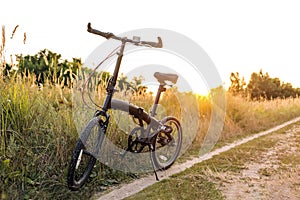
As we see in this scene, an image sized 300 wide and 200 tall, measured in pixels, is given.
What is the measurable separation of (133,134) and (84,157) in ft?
2.33

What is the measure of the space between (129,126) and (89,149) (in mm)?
1437

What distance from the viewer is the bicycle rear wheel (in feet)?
12.5

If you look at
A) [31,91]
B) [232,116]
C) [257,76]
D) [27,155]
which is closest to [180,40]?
[31,91]

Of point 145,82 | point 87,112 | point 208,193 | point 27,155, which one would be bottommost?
point 208,193

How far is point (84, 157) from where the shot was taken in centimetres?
448

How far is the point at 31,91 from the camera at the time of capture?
4746 mm

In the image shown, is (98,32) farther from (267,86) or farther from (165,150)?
(267,86)

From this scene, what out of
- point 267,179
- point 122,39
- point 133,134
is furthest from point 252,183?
point 122,39

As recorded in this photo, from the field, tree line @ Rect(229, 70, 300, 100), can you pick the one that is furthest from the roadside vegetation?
tree line @ Rect(229, 70, 300, 100)

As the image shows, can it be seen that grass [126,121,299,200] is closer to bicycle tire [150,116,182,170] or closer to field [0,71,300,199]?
bicycle tire [150,116,182,170]

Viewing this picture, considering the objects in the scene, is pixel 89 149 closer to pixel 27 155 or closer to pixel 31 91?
pixel 27 155

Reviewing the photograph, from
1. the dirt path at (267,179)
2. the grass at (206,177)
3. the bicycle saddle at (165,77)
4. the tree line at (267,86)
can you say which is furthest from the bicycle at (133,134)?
the tree line at (267,86)

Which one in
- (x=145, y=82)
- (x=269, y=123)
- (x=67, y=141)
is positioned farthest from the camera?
(x=269, y=123)

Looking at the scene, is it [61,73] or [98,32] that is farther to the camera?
[61,73]
